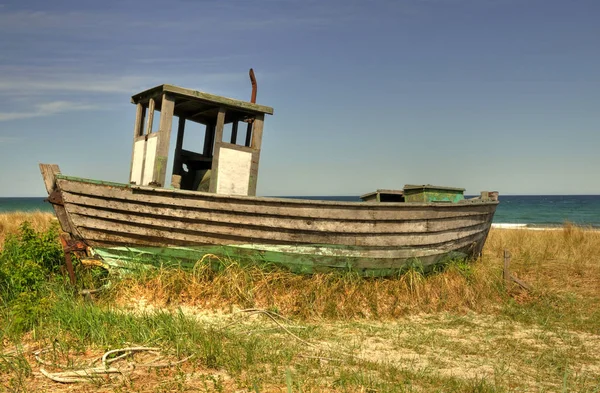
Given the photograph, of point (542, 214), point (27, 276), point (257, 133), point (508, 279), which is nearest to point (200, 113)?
point (257, 133)

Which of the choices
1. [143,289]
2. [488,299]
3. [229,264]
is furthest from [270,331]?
[488,299]

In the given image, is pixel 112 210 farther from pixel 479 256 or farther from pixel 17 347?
pixel 479 256

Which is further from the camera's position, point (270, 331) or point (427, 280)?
point (427, 280)

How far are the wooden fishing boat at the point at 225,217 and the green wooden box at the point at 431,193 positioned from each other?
0.33 meters

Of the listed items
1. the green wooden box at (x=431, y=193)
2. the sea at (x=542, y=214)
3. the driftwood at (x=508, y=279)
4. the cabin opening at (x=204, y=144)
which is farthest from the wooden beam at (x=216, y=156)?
the sea at (x=542, y=214)

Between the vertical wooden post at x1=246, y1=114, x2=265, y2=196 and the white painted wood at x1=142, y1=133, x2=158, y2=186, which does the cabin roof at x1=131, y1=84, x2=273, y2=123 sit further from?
the white painted wood at x1=142, y1=133, x2=158, y2=186

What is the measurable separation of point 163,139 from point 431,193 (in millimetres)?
4766

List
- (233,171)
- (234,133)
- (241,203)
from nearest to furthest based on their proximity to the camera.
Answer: (241,203) → (233,171) → (234,133)

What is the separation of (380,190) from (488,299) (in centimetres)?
290

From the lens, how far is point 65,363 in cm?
472

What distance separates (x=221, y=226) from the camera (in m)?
7.28

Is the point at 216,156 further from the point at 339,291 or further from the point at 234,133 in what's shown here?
the point at 339,291

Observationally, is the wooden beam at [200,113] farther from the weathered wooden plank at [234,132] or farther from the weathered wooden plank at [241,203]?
the weathered wooden plank at [241,203]

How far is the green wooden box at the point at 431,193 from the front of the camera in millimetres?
8758
